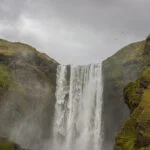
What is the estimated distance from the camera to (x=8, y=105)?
86125 mm

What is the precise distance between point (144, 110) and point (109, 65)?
41495 millimetres

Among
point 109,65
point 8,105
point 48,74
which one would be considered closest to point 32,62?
point 48,74

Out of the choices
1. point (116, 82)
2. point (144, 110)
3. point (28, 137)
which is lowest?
point (28, 137)

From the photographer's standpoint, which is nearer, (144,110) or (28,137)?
(144,110)

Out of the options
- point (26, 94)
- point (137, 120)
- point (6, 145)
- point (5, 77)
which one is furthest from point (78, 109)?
point (137, 120)

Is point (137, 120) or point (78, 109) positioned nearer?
point (137, 120)

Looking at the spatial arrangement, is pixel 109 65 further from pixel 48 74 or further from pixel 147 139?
pixel 147 139

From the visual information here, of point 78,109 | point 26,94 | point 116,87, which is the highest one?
point 116,87

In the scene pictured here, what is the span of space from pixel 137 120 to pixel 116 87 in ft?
121

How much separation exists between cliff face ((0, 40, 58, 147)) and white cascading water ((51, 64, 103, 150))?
2.75 metres

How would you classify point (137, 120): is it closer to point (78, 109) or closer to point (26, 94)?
point (78, 109)

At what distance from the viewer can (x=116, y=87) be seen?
84688mm

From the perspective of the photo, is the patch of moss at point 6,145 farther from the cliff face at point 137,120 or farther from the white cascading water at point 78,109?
the cliff face at point 137,120

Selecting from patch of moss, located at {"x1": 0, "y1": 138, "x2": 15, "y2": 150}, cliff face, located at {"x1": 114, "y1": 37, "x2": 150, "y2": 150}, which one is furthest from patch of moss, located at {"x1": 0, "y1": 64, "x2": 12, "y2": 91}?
cliff face, located at {"x1": 114, "y1": 37, "x2": 150, "y2": 150}
